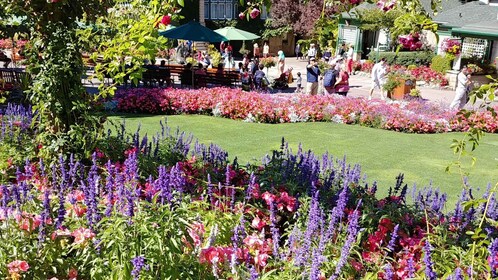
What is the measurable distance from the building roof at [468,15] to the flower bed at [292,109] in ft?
47.6

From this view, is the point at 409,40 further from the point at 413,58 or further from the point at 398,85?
the point at 413,58

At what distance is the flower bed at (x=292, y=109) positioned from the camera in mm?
12688

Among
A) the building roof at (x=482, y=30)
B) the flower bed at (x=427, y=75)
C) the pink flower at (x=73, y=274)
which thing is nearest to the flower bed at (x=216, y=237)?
the pink flower at (x=73, y=274)

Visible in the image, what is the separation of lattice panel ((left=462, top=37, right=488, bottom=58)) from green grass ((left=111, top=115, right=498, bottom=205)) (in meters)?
14.7

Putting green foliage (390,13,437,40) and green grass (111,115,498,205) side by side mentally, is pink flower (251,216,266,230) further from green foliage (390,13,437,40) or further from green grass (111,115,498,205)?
green grass (111,115,498,205)

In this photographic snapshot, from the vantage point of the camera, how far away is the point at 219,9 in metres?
39.2

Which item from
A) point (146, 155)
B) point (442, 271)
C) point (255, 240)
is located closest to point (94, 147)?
point (146, 155)

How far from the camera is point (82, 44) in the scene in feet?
17.3

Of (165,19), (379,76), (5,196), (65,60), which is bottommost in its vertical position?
(379,76)

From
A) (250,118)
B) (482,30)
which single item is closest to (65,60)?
(250,118)

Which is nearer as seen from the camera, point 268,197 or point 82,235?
point 82,235

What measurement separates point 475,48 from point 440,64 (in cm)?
245

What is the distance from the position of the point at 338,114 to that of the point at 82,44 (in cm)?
882

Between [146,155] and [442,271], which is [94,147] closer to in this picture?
[146,155]
